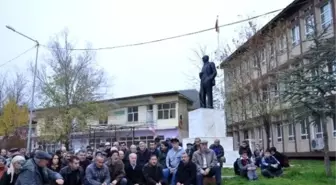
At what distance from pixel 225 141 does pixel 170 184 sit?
5.36 metres

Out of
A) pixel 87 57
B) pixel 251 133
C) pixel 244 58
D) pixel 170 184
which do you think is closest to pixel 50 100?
pixel 87 57

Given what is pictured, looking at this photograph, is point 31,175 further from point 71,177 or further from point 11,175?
point 71,177

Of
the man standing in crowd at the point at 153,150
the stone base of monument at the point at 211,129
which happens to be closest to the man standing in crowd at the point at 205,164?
the man standing in crowd at the point at 153,150

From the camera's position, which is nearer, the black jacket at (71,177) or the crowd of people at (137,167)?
the crowd of people at (137,167)

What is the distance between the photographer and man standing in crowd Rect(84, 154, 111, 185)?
9953 millimetres

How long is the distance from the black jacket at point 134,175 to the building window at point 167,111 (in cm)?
3346

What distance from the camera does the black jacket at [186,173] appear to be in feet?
36.7

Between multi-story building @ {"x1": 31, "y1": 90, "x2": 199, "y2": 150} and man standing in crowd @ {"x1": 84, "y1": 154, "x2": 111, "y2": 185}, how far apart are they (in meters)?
32.9

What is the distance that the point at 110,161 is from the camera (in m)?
11.1

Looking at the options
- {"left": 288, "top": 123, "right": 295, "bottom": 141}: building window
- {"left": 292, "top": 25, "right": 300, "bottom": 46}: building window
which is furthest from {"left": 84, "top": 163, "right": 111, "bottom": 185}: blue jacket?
{"left": 288, "top": 123, "right": 295, "bottom": 141}: building window

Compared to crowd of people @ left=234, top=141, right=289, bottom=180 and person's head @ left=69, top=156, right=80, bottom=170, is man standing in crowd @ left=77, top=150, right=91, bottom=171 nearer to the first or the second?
person's head @ left=69, top=156, right=80, bottom=170

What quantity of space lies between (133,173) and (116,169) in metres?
0.68

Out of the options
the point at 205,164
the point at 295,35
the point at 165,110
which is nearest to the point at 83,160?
the point at 205,164

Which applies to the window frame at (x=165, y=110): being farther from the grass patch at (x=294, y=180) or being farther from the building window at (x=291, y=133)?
the grass patch at (x=294, y=180)
